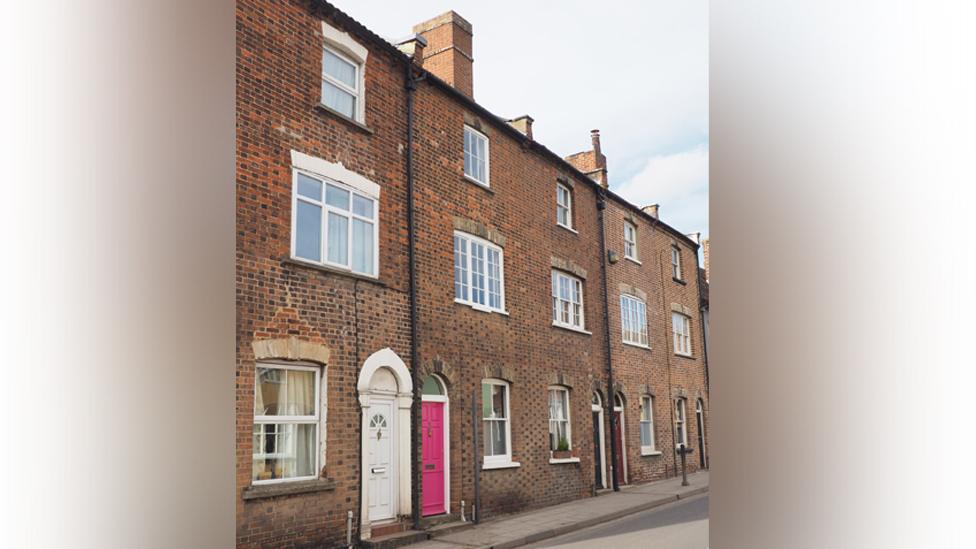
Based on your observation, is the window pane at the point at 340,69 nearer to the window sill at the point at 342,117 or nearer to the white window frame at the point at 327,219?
the window sill at the point at 342,117

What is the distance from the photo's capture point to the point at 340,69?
17.9 ft

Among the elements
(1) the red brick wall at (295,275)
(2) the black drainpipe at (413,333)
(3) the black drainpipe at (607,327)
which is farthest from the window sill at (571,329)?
(1) the red brick wall at (295,275)

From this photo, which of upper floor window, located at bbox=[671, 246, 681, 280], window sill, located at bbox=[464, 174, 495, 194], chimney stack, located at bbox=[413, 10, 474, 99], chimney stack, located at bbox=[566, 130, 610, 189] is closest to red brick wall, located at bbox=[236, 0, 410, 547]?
window sill, located at bbox=[464, 174, 495, 194]

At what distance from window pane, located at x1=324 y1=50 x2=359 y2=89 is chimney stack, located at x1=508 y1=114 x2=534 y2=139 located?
181cm

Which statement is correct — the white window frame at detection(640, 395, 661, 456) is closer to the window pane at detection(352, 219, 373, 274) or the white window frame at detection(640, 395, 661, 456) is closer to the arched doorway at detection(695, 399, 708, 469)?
the arched doorway at detection(695, 399, 708, 469)

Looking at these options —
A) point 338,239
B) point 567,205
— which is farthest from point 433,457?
point 567,205

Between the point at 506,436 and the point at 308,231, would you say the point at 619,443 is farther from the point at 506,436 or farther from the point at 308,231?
the point at 308,231

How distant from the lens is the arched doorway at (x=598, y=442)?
754 cm

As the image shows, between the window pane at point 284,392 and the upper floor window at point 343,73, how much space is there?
195 centimetres

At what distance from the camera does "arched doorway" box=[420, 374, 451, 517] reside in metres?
5.50

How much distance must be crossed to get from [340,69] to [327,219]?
1.23 meters

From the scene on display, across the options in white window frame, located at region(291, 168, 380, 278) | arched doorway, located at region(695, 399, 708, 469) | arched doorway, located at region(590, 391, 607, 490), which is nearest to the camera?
white window frame, located at region(291, 168, 380, 278)
